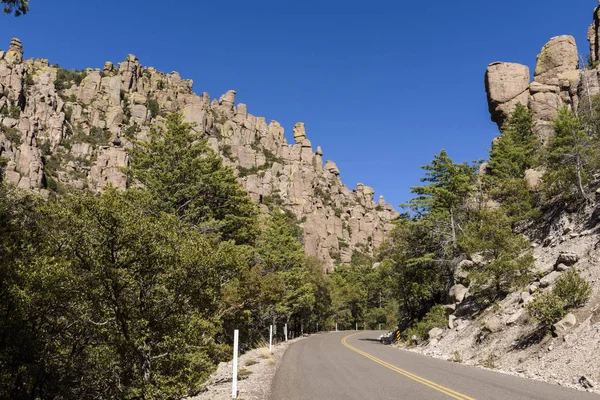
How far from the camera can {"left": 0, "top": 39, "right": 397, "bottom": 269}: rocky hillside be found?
96750 mm

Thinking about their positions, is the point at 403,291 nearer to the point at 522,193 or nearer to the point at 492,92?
the point at 522,193

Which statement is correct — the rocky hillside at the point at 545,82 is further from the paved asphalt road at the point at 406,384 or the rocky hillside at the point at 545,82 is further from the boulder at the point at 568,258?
the paved asphalt road at the point at 406,384

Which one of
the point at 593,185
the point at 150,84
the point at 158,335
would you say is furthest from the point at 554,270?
the point at 150,84

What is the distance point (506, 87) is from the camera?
56625 mm

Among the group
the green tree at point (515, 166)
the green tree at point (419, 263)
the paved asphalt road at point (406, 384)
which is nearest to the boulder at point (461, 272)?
the green tree at point (419, 263)

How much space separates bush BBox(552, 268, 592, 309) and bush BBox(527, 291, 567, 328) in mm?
254

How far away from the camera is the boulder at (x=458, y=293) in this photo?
969 inches

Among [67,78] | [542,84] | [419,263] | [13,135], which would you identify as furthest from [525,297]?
[67,78]

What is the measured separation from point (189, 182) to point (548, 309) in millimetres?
20050

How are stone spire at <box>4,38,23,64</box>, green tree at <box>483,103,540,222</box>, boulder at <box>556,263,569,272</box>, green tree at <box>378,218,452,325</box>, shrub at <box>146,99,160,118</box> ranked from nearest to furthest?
boulder at <box>556,263,569,272</box> < green tree at <box>483,103,540,222</box> < green tree at <box>378,218,452,325</box> < stone spire at <box>4,38,23,64</box> < shrub at <box>146,99,160,118</box>

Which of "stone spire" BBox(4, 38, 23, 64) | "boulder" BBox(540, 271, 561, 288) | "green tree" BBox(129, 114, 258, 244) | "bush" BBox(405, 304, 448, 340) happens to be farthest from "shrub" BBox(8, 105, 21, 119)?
"boulder" BBox(540, 271, 561, 288)

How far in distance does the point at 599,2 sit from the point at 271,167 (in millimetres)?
104798

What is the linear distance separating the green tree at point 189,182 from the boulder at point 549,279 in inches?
674

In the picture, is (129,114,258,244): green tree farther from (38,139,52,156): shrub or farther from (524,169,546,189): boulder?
(38,139,52,156): shrub
